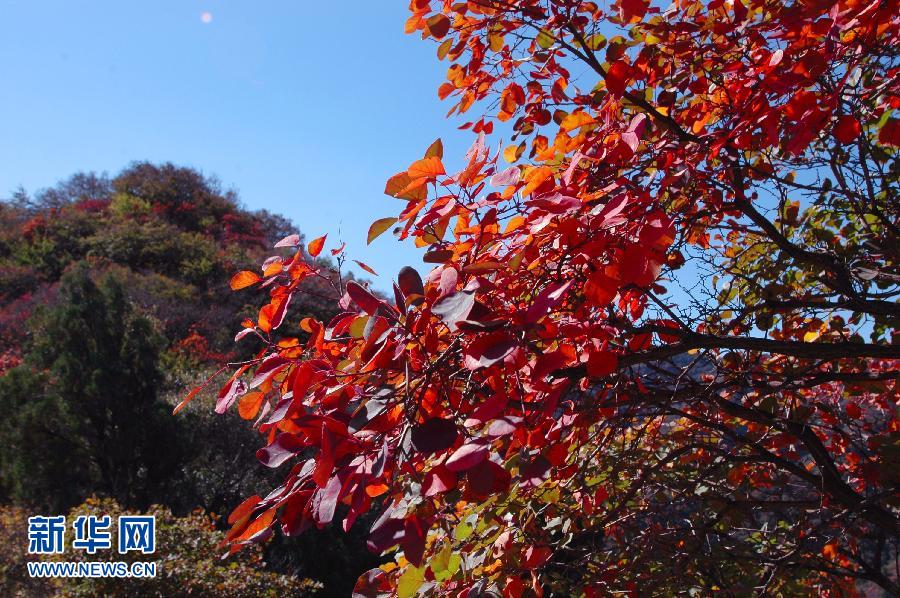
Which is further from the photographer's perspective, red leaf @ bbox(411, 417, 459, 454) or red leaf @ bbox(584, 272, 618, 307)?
red leaf @ bbox(584, 272, 618, 307)

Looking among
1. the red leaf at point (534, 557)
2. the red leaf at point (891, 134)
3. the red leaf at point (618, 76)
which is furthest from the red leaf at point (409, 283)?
the red leaf at point (891, 134)

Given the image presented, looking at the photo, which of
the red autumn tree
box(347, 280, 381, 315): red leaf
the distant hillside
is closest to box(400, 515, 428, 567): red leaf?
the red autumn tree

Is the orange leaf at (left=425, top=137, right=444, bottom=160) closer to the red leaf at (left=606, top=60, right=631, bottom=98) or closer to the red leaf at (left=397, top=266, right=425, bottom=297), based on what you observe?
the red leaf at (left=397, top=266, right=425, bottom=297)

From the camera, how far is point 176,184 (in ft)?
65.2

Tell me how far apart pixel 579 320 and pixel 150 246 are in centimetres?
1626

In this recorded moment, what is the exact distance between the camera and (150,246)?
15773 millimetres

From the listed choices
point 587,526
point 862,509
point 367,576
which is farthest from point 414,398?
point 862,509

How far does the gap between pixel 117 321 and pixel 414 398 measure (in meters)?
8.87

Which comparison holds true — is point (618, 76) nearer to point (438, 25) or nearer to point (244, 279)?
point (438, 25)

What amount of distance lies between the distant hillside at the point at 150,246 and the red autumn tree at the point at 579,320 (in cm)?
1061

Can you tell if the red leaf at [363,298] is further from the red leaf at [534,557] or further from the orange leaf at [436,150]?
the red leaf at [534,557]

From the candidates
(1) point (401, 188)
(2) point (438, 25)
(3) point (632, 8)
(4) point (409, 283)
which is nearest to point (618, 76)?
(3) point (632, 8)

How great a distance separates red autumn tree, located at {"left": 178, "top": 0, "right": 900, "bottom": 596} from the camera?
0.98 meters

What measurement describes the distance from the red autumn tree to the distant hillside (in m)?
10.6
